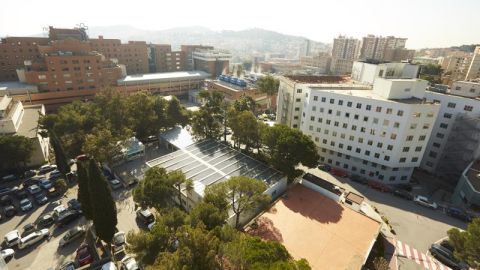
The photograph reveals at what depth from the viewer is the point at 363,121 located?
163ft

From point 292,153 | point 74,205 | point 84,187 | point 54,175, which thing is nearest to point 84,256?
point 84,187

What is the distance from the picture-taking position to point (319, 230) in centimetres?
3341

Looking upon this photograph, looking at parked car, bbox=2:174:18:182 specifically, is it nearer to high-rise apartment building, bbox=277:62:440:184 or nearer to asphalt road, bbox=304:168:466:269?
high-rise apartment building, bbox=277:62:440:184

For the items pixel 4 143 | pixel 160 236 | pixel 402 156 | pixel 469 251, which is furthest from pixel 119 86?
pixel 469 251

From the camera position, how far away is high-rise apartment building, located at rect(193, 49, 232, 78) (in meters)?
120

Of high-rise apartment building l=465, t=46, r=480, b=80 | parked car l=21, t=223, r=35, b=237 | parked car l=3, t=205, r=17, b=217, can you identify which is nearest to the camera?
parked car l=21, t=223, r=35, b=237

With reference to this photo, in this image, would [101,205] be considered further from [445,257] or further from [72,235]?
[445,257]

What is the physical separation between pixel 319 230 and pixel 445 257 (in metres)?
17.2

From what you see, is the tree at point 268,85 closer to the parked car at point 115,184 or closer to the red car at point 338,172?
the red car at point 338,172

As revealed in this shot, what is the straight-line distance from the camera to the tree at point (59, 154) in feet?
141

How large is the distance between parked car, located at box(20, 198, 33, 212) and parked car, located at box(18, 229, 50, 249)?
756 cm

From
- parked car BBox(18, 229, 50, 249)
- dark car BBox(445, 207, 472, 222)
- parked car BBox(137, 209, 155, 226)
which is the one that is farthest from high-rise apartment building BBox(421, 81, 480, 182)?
parked car BBox(18, 229, 50, 249)

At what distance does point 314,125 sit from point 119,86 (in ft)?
234

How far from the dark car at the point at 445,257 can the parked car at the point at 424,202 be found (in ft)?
37.9
